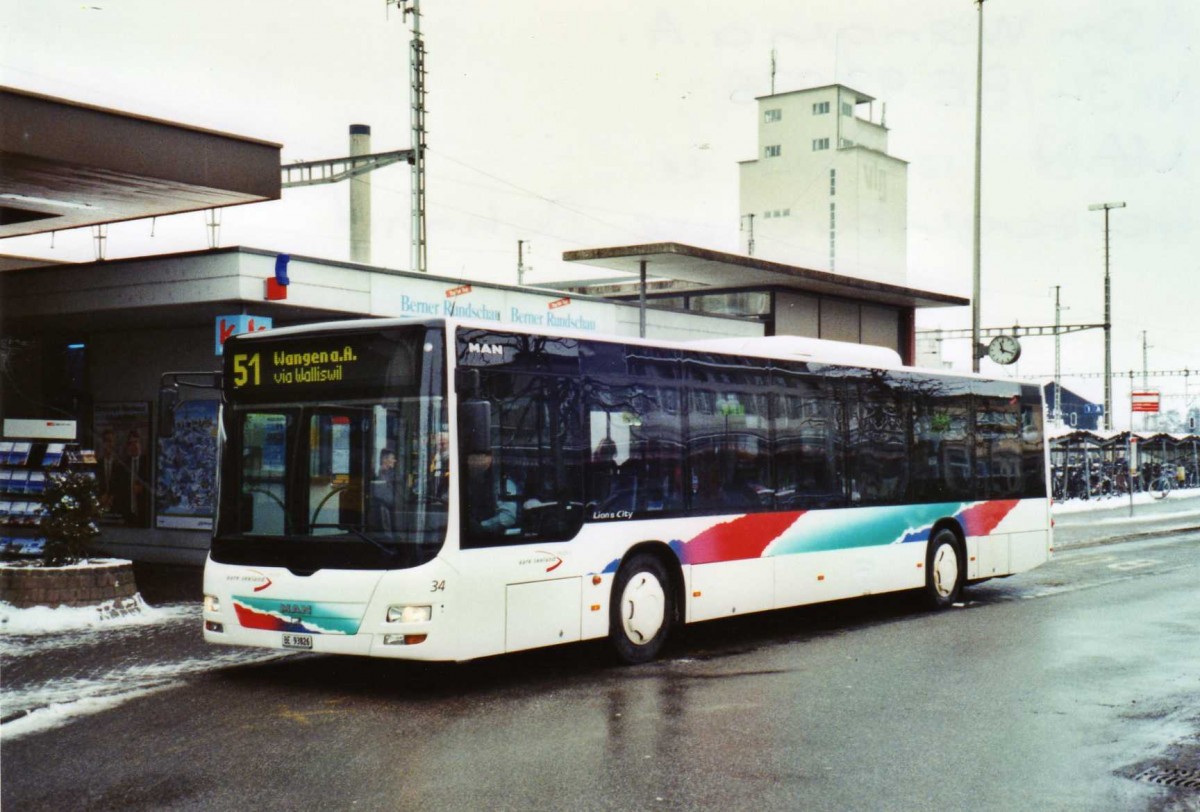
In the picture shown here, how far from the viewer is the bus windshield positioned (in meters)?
9.46

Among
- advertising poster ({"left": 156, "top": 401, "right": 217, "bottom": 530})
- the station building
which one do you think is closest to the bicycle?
the station building

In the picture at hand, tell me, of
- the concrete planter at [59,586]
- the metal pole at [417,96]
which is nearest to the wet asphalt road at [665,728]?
the concrete planter at [59,586]

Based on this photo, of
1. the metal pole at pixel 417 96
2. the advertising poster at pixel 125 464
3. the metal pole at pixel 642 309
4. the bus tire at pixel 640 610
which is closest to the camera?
the bus tire at pixel 640 610

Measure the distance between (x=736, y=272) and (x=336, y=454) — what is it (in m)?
18.4

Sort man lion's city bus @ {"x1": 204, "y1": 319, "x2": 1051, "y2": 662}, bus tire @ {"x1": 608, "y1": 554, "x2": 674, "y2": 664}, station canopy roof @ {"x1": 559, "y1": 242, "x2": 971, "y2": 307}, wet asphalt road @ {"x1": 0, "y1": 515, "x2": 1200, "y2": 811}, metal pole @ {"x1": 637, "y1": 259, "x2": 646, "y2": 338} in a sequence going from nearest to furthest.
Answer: wet asphalt road @ {"x1": 0, "y1": 515, "x2": 1200, "y2": 811} → man lion's city bus @ {"x1": 204, "y1": 319, "x2": 1051, "y2": 662} → bus tire @ {"x1": 608, "y1": 554, "x2": 674, "y2": 664} → metal pole @ {"x1": 637, "y1": 259, "x2": 646, "y2": 338} → station canopy roof @ {"x1": 559, "y1": 242, "x2": 971, "y2": 307}

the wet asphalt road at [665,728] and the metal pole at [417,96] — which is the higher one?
the metal pole at [417,96]

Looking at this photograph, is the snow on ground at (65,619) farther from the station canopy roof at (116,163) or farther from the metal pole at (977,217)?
the metal pole at (977,217)

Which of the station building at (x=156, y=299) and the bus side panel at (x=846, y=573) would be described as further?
the station building at (x=156, y=299)

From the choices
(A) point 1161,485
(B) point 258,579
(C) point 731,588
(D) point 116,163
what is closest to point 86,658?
(B) point 258,579

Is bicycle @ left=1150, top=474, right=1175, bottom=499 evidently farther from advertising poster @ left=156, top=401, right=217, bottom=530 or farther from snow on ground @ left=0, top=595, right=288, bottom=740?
snow on ground @ left=0, top=595, right=288, bottom=740

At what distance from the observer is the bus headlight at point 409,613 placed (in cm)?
937

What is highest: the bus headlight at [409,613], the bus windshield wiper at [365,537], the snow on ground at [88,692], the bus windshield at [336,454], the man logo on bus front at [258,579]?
the bus windshield at [336,454]

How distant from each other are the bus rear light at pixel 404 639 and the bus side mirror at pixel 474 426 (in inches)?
53.5

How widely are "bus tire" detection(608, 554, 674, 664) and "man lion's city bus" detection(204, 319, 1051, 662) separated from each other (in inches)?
0.8
